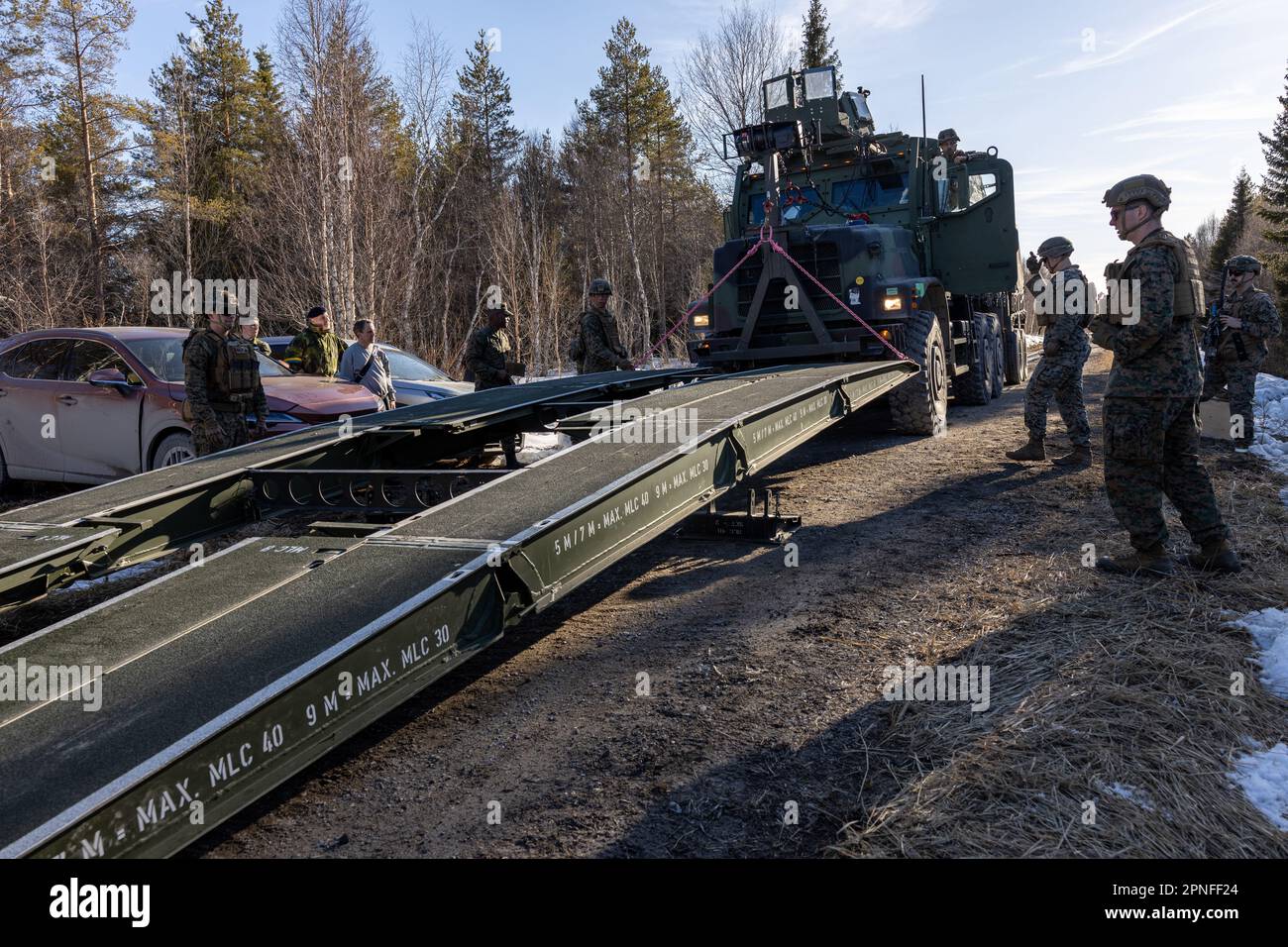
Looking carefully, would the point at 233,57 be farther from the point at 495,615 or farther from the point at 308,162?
the point at 495,615

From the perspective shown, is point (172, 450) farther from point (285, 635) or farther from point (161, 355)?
point (285, 635)

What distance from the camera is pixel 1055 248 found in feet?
25.6

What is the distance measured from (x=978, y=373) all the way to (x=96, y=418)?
33.7 ft

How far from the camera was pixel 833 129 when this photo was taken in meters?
10.8

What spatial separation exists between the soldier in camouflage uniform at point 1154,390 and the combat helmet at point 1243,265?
5.32 m

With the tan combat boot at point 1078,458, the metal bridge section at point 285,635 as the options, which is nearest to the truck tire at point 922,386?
the tan combat boot at point 1078,458

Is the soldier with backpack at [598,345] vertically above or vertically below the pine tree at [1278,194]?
below

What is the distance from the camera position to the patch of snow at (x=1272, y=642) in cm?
348

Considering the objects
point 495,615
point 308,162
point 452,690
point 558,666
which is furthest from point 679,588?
point 308,162

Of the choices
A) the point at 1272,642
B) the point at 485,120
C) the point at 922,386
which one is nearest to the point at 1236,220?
the point at 485,120

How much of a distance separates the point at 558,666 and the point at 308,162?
1764cm

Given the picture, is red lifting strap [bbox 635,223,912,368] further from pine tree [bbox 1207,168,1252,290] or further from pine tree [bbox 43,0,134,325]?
pine tree [bbox 1207,168,1252,290]

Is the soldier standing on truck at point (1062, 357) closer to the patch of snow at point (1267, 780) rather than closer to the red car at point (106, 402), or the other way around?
the patch of snow at point (1267, 780)

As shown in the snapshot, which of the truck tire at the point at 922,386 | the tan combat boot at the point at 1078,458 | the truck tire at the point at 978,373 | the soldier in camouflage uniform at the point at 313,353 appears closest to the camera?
the tan combat boot at the point at 1078,458
